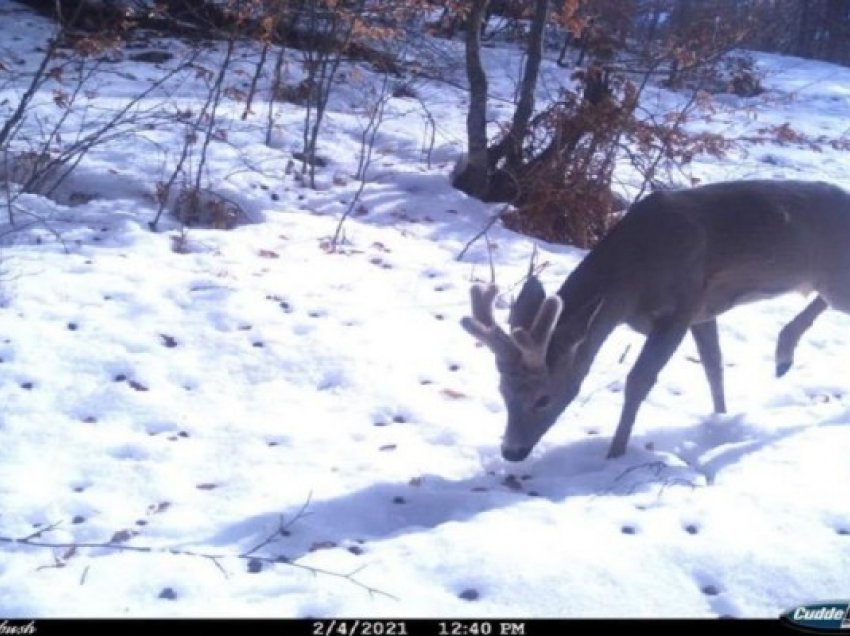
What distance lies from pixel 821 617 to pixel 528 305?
2.09 metres

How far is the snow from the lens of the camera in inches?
135

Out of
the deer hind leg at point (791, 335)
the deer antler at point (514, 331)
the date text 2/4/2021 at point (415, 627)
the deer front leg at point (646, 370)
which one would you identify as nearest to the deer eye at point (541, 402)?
the deer antler at point (514, 331)

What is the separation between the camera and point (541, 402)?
191 inches

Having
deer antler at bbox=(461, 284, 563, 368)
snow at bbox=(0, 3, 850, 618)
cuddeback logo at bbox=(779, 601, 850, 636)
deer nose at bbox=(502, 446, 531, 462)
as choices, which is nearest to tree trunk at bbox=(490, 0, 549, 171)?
snow at bbox=(0, 3, 850, 618)

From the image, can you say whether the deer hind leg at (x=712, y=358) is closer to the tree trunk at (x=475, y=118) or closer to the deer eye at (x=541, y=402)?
the deer eye at (x=541, y=402)

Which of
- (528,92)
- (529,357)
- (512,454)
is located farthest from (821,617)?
(528,92)

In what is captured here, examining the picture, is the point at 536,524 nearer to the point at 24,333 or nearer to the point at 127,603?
the point at 127,603

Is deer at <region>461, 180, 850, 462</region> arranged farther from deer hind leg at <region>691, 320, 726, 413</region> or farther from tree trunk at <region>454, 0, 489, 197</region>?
tree trunk at <region>454, 0, 489, 197</region>

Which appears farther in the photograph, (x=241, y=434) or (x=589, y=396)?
(x=589, y=396)

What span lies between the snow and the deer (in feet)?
1.04

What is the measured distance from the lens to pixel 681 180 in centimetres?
1077

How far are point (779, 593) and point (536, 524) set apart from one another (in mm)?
991

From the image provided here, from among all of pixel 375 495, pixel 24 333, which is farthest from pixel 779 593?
pixel 24 333

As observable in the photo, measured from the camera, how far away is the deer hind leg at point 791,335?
19.6 ft
